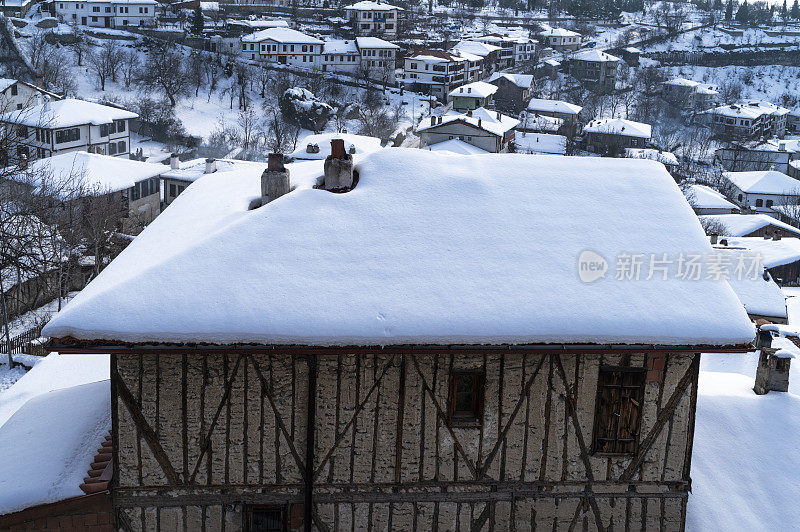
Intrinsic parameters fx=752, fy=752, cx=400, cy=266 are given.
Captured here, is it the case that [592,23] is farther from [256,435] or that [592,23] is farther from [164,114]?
[256,435]

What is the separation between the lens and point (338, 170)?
9852mm

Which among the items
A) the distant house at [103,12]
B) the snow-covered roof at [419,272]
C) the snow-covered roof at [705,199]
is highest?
the distant house at [103,12]

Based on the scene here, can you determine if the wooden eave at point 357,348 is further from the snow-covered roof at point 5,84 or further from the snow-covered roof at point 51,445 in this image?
the snow-covered roof at point 5,84

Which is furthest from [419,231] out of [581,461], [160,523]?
[160,523]

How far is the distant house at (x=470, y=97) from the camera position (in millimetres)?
74000

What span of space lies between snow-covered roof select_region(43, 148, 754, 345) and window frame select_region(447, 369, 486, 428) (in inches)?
26.9

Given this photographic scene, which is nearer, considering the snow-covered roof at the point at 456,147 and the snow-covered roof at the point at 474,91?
the snow-covered roof at the point at 456,147

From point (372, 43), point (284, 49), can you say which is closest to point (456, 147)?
point (284, 49)

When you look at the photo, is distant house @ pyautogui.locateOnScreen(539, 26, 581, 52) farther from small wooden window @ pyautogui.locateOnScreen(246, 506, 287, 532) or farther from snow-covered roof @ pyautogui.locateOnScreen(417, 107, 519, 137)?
small wooden window @ pyautogui.locateOnScreen(246, 506, 287, 532)

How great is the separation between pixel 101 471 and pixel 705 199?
172ft

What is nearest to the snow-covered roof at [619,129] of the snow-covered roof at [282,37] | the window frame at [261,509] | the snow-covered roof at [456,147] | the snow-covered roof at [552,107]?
the snow-covered roof at [552,107]

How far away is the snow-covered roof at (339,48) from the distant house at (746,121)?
137 ft

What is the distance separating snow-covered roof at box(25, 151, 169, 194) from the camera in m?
36.4

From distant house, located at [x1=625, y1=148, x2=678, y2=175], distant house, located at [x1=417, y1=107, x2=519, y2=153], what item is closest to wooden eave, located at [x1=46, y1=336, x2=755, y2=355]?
distant house, located at [x1=417, y1=107, x2=519, y2=153]
